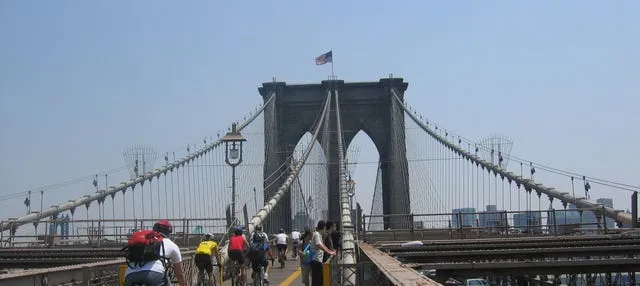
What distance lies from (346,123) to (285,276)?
44.7m

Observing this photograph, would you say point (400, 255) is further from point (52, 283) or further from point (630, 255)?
point (52, 283)

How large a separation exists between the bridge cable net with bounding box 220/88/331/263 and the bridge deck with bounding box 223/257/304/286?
1224 mm

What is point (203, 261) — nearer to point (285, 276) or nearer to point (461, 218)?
point (285, 276)

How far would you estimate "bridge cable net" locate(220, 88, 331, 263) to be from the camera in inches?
757

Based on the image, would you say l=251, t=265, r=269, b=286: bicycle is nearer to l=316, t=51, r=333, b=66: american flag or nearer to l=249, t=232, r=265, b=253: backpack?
l=249, t=232, r=265, b=253: backpack

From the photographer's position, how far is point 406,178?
59500mm

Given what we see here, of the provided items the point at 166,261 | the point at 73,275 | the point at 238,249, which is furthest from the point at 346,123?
the point at 166,261

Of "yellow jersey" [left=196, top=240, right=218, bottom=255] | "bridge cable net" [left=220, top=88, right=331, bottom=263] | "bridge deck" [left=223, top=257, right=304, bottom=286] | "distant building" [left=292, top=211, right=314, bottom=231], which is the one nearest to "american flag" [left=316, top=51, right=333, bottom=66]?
"bridge cable net" [left=220, top=88, right=331, bottom=263]

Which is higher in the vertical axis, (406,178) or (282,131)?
(282,131)

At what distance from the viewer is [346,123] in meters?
63.2

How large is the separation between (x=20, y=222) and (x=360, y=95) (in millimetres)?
38443

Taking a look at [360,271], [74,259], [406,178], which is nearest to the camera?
[360,271]

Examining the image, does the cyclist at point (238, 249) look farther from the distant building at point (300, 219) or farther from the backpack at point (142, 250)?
the distant building at point (300, 219)

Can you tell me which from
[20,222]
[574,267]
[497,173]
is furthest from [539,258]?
[497,173]
